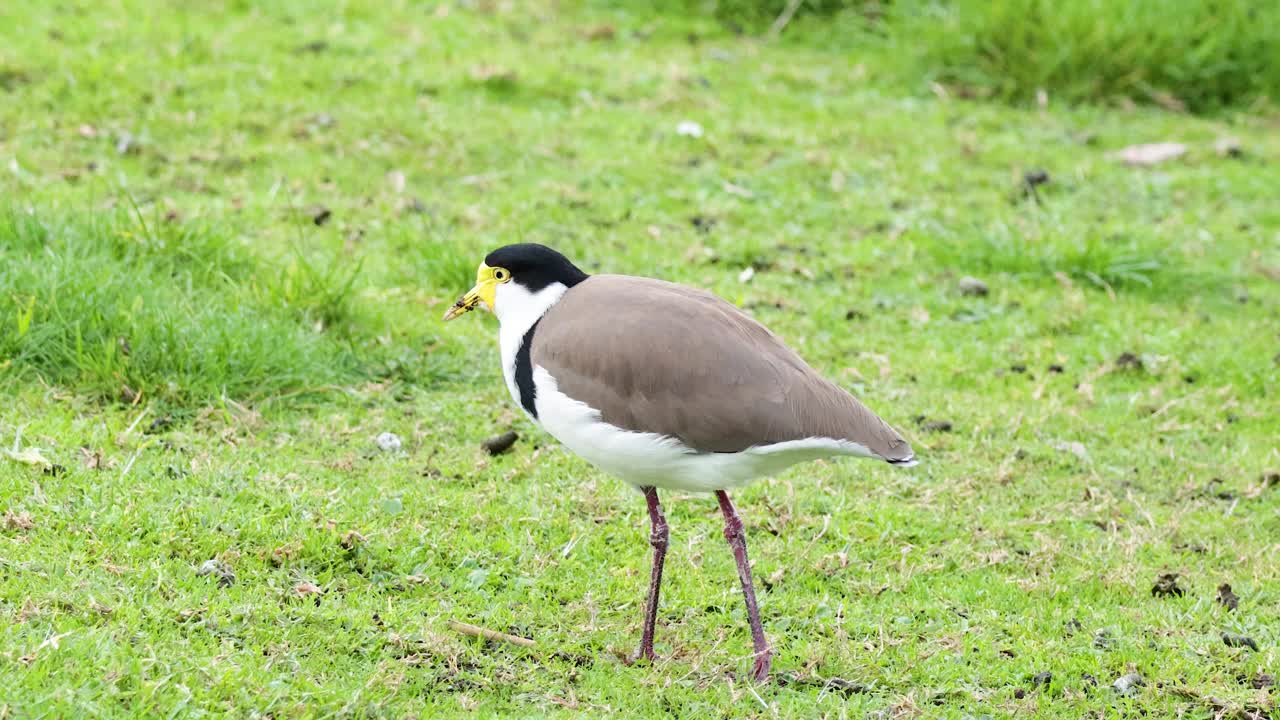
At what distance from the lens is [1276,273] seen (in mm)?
9039

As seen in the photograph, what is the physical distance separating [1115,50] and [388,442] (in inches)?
303

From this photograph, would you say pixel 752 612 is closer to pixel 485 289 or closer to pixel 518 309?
pixel 518 309

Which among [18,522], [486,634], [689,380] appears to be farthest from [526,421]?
[18,522]

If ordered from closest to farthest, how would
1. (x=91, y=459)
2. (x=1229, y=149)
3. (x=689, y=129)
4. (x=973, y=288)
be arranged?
1. (x=91, y=459)
2. (x=973, y=288)
3. (x=689, y=129)
4. (x=1229, y=149)

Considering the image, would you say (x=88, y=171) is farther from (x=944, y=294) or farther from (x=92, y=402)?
(x=944, y=294)

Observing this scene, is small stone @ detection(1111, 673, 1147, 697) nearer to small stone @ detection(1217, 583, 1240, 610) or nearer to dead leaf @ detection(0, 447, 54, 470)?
small stone @ detection(1217, 583, 1240, 610)

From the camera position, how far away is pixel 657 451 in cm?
466

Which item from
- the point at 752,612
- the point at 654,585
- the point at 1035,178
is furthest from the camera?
the point at 1035,178

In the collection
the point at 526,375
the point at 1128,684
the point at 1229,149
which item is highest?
Answer: the point at 526,375

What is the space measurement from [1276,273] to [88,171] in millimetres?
7061

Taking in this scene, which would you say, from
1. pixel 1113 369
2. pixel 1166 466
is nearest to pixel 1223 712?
pixel 1166 466

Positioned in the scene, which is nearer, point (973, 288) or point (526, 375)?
point (526, 375)

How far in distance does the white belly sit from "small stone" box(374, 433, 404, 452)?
1.63 meters

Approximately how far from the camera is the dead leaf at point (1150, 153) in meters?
10.6
